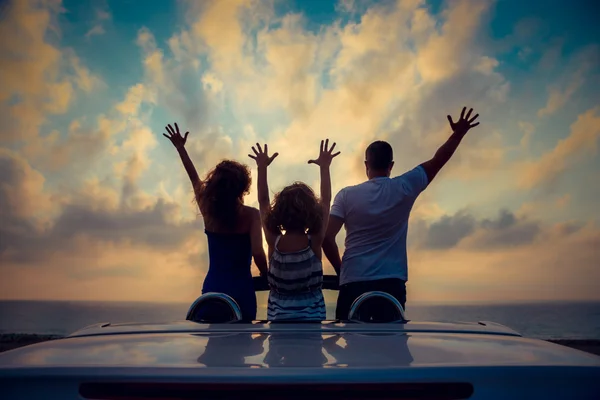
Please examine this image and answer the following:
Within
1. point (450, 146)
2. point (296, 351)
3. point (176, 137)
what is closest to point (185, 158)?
point (176, 137)

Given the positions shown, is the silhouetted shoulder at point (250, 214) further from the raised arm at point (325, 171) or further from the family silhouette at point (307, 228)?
the raised arm at point (325, 171)

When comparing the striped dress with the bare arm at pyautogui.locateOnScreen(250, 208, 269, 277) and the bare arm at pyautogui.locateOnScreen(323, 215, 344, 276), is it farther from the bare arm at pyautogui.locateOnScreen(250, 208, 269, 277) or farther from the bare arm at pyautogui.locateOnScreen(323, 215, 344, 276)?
the bare arm at pyautogui.locateOnScreen(323, 215, 344, 276)

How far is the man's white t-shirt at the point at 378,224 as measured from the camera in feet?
14.6

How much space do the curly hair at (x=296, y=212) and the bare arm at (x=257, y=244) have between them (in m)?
0.36

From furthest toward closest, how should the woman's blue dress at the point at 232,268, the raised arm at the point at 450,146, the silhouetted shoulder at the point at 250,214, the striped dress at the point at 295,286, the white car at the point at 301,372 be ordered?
the raised arm at the point at 450,146 < the silhouetted shoulder at the point at 250,214 < the woman's blue dress at the point at 232,268 < the striped dress at the point at 295,286 < the white car at the point at 301,372

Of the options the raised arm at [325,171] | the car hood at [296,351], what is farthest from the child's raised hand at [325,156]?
the car hood at [296,351]

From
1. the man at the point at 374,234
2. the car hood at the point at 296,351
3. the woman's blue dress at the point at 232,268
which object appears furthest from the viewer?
the man at the point at 374,234

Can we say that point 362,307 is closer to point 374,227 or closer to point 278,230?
point 278,230

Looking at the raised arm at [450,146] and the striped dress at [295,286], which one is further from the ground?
the raised arm at [450,146]

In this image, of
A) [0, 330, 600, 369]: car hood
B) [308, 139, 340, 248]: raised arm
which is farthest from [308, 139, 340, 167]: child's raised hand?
[0, 330, 600, 369]: car hood

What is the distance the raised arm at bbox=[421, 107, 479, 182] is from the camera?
187 inches

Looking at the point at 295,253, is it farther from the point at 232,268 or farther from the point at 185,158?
the point at 185,158

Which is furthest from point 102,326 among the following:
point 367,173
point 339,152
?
point 367,173

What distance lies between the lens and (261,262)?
4.09m
